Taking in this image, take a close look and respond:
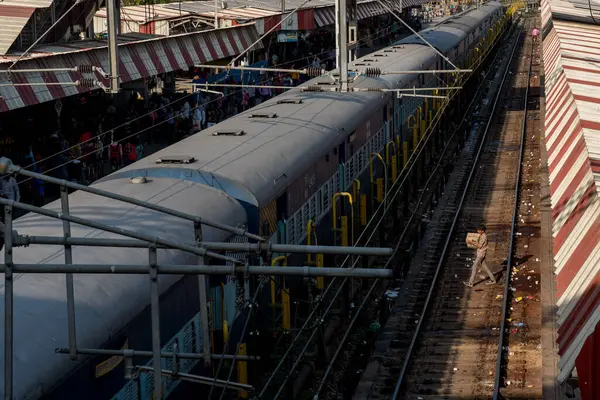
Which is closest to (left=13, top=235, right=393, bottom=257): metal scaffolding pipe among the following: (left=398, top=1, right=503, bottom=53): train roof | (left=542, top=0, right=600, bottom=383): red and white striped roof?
(left=542, top=0, right=600, bottom=383): red and white striped roof

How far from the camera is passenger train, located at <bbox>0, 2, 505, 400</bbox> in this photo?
8141 millimetres

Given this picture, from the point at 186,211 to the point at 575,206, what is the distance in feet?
13.5

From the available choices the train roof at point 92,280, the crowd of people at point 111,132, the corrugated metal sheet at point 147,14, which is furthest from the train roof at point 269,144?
the corrugated metal sheet at point 147,14

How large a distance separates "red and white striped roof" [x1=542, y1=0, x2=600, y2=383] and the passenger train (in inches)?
142

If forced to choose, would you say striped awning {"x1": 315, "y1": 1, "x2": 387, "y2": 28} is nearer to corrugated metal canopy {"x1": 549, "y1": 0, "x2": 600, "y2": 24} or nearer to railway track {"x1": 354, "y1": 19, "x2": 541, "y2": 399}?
corrugated metal canopy {"x1": 549, "y1": 0, "x2": 600, "y2": 24}

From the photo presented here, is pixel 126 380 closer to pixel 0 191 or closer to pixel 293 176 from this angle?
pixel 293 176

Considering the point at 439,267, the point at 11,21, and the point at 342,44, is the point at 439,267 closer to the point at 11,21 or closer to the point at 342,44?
the point at 342,44

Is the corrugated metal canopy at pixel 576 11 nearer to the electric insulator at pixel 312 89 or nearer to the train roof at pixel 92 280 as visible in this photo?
the electric insulator at pixel 312 89

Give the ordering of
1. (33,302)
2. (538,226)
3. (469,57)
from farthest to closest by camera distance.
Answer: (469,57)
(538,226)
(33,302)

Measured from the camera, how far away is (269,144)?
15758 millimetres

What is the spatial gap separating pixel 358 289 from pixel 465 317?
2.01 m

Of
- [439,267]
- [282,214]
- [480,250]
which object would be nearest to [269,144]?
[282,214]

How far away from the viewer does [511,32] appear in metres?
92.1

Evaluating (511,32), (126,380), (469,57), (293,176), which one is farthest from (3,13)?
(511,32)
